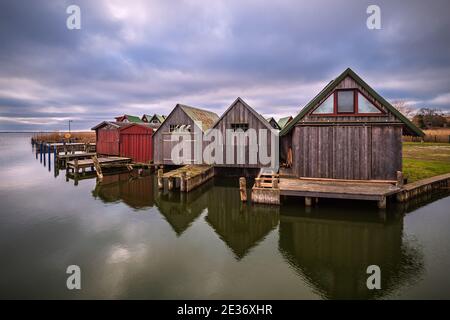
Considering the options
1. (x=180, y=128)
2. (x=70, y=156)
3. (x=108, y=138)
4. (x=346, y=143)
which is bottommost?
(x=70, y=156)

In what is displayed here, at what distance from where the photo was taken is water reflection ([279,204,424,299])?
721 centimetres

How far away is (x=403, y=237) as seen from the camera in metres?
10.3

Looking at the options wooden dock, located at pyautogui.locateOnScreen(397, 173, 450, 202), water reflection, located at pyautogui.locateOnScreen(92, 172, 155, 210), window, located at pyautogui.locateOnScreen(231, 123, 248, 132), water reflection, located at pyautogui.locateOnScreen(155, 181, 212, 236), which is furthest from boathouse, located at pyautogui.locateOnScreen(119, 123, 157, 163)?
wooden dock, located at pyautogui.locateOnScreen(397, 173, 450, 202)

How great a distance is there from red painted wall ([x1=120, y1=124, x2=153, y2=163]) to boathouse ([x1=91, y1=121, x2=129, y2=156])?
46.8 inches

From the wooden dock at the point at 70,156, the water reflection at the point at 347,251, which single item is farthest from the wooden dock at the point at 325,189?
the wooden dock at the point at 70,156

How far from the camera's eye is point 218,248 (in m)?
9.70

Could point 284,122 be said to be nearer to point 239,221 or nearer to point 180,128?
point 180,128

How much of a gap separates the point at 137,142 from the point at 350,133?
22.6 metres

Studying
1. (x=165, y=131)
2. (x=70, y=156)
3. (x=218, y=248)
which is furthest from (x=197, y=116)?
(x=218, y=248)

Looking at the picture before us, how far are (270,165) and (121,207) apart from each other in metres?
11.8

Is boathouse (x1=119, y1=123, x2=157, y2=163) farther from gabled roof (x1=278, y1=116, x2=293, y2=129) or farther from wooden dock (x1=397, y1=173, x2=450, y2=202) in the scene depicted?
gabled roof (x1=278, y1=116, x2=293, y2=129)
